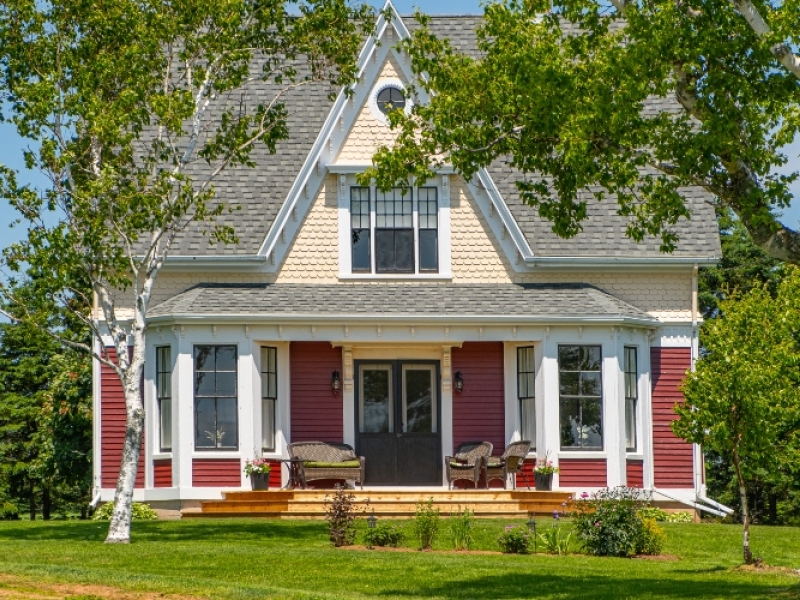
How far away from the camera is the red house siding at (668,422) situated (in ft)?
93.4

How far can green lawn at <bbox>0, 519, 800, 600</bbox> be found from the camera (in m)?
16.1

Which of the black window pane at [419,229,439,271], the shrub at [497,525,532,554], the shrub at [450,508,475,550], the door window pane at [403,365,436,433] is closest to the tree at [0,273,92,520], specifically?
the door window pane at [403,365,436,433]

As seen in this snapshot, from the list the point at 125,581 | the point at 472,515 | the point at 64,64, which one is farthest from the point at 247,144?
the point at 125,581

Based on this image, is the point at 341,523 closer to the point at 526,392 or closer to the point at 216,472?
the point at 216,472

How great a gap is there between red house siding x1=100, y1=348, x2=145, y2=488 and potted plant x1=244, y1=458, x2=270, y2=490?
2.50 m

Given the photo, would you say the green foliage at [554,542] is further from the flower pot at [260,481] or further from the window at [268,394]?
the window at [268,394]

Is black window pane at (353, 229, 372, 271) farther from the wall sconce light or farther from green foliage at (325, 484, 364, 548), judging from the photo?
green foliage at (325, 484, 364, 548)

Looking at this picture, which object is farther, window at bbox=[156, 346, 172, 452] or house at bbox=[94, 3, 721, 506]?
window at bbox=[156, 346, 172, 452]

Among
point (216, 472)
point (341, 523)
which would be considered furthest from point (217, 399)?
point (341, 523)

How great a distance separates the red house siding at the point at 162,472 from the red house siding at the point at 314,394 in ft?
7.95

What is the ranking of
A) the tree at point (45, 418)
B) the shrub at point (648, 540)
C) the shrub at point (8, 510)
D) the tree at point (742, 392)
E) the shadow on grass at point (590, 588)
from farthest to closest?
the shrub at point (8, 510) < the tree at point (45, 418) < the shrub at point (648, 540) < the tree at point (742, 392) < the shadow on grass at point (590, 588)

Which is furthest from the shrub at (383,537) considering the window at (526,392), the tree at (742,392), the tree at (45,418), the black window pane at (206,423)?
the tree at (45,418)

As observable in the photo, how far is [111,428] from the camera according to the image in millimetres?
28016

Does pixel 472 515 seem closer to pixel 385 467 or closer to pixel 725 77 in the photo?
pixel 385 467
